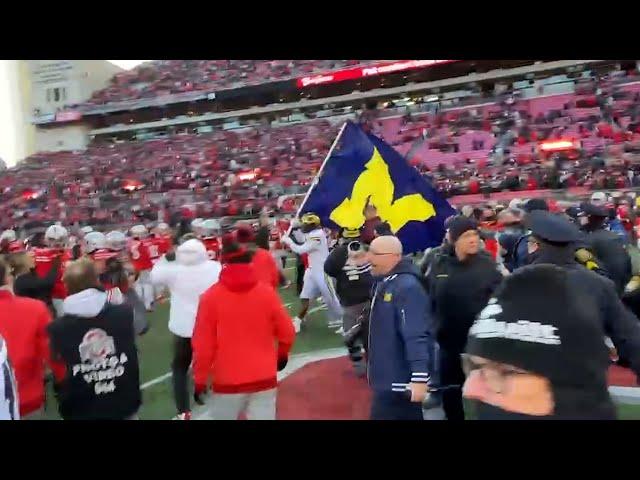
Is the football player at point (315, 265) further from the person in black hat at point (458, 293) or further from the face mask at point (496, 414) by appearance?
the face mask at point (496, 414)

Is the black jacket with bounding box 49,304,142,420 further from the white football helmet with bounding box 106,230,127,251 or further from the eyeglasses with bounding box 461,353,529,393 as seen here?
the white football helmet with bounding box 106,230,127,251

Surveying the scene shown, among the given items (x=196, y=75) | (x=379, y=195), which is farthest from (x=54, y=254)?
(x=196, y=75)

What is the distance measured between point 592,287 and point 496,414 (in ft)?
1.79

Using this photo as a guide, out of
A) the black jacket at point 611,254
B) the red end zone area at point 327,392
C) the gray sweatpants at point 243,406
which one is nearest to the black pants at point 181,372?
the red end zone area at point 327,392

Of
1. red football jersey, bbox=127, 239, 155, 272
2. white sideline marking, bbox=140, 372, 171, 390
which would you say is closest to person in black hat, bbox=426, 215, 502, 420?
white sideline marking, bbox=140, 372, 171, 390

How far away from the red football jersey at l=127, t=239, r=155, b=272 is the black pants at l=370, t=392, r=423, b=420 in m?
7.18

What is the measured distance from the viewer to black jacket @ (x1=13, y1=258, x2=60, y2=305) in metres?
5.50

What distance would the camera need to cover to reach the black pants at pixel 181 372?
193 inches

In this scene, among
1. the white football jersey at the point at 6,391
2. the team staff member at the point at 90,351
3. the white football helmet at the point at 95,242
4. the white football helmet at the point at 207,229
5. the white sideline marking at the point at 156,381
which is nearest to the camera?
the white football jersey at the point at 6,391

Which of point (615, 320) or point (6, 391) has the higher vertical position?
point (615, 320)

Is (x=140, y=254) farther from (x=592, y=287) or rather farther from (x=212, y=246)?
(x=592, y=287)

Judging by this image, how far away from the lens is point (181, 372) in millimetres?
4922
